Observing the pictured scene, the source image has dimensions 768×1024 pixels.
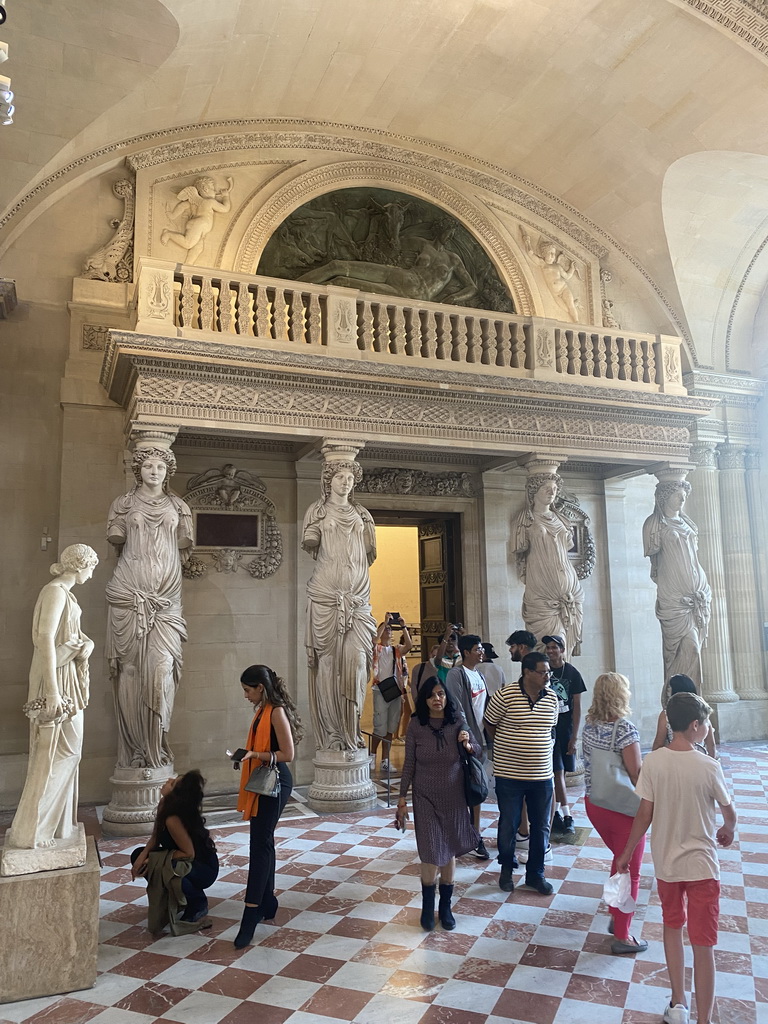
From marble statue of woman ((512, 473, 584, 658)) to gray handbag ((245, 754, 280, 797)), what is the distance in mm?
4726

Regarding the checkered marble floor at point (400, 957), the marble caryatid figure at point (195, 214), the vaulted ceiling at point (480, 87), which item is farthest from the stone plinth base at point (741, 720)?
the marble caryatid figure at point (195, 214)

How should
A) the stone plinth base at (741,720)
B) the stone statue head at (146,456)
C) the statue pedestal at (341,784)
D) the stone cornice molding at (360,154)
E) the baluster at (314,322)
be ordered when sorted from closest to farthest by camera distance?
the stone statue head at (146,456)
the statue pedestal at (341,784)
the baluster at (314,322)
the stone cornice molding at (360,154)
the stone plinth base at (741,720)

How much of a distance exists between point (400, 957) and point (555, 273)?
9102 millimetres

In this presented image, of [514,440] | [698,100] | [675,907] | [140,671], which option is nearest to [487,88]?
[698,100]

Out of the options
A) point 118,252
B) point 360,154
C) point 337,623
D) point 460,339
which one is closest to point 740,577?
point 460,339

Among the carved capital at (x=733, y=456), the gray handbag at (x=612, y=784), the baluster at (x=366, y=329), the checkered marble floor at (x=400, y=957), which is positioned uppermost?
the baluster at (x=366, y=329)

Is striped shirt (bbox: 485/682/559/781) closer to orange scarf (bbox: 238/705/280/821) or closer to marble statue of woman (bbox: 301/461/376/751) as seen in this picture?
orange scarf (bbox: 238/705/280/821)

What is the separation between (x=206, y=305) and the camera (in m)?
7.64

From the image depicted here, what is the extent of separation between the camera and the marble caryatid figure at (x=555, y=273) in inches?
423

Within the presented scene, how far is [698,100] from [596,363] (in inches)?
124

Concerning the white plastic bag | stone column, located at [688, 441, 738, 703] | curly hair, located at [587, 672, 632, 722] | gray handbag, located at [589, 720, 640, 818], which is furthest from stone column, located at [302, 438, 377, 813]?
stone column, located at [688, 441, 738, 703]

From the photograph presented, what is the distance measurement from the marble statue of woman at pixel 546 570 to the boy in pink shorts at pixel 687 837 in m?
5.00

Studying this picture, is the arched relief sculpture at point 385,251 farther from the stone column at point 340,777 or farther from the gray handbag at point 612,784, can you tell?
the gray handbag at point 612,784

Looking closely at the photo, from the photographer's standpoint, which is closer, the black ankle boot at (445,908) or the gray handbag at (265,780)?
the gray handbag at (265,780)
